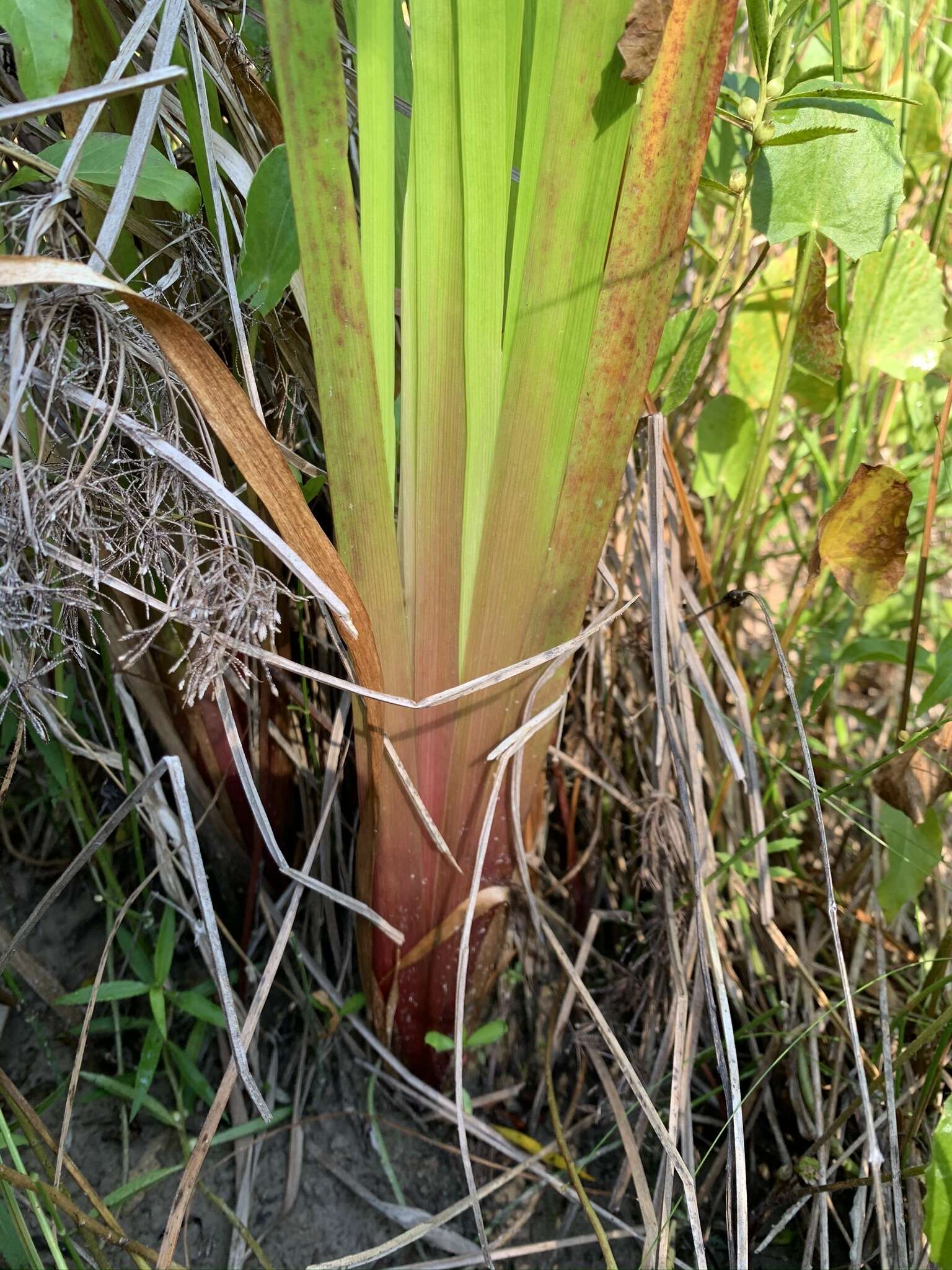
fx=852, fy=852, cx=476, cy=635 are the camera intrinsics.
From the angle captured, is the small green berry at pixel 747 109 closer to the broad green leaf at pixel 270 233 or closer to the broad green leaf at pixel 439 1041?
the broad green leaf at pixel 270 233

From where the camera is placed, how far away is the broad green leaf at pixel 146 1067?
2.51ft

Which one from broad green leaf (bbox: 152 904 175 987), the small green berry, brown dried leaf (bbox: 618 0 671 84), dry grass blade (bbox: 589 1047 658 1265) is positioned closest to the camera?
brown dried leaf (bbox: 618 0 671 84)

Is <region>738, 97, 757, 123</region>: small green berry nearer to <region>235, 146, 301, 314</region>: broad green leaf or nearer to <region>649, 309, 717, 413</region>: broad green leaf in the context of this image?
<region>649, 309, 717, 413</region>: broad green leaf

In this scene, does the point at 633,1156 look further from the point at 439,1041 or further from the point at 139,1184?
the point at 139,1184

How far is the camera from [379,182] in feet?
1.64

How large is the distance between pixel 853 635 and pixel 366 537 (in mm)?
753

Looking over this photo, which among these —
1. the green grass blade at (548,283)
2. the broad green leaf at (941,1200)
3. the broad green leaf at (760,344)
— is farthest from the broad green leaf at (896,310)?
the broad green leaf at (941,1200)

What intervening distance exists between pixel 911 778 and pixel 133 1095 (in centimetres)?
73

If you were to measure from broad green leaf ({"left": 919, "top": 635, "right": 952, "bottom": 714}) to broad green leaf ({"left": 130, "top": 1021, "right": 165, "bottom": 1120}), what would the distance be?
710 mm

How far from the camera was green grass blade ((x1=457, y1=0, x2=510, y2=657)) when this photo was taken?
1.55ft

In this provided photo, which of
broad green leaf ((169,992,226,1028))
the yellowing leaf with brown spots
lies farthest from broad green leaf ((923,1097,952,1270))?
broad green leaf ((169,992,226,1028))

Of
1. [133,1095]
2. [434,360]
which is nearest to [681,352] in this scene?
[434,360]

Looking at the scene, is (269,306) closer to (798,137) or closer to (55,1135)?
(798,137)

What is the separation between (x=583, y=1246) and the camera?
0.76m
